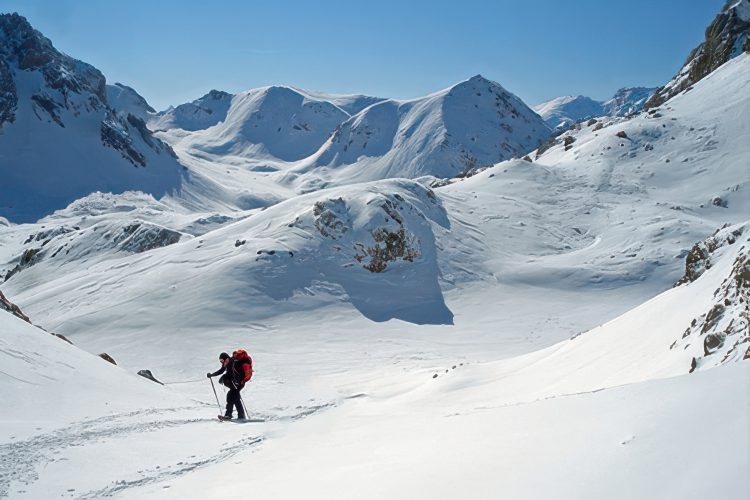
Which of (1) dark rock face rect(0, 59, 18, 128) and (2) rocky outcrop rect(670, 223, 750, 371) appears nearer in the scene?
(2) rocky outcrop rect(670, 223, 750, 371)

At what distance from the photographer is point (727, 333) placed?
7.20 metres

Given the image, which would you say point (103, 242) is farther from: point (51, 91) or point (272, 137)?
point (272, 137)

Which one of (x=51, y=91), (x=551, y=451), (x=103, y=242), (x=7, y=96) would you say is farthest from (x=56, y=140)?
(x=551, y=451)

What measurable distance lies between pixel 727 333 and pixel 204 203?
343 feet

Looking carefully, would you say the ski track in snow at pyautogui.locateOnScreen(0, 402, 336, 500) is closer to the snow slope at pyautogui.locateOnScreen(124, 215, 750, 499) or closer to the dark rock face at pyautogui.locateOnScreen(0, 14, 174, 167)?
the snow slope at pyautogui.locateOnScreen(124, 215, 750, 499)

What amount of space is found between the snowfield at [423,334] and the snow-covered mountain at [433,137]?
66970 millimetres

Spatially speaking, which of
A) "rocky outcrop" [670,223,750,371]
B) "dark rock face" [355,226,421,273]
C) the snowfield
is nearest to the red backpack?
the snowfield

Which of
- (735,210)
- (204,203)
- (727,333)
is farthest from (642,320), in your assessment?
(204,203)

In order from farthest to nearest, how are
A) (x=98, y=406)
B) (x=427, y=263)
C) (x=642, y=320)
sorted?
1. (x=427, y=263)
2. (x=642, y=320)
3. (x=98, y=406)

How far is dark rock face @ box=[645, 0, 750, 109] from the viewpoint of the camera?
64125 millimetres

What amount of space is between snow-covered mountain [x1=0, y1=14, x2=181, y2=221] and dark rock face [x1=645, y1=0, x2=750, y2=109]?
84.7m

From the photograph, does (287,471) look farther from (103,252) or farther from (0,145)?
(0,145)

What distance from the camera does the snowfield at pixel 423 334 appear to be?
4.38 m

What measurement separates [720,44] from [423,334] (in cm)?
6037
